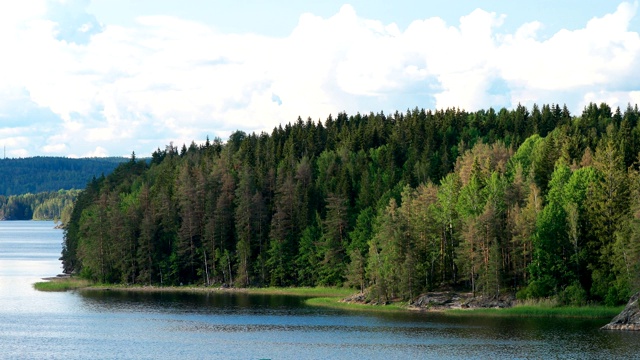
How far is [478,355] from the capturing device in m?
82.6

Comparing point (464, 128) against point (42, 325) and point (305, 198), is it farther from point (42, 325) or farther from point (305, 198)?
point (42, 325)

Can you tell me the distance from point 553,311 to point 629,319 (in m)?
14.0

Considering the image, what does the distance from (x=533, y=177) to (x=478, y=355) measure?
50.8m

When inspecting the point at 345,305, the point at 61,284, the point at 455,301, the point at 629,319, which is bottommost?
the point at 345,305

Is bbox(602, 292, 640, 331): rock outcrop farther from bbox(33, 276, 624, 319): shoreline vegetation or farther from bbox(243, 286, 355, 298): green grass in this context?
bbox(243, 286, 355, 298): green grass

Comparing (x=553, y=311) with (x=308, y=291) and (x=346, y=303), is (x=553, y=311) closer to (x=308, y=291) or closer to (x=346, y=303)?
(x=346, y=303)

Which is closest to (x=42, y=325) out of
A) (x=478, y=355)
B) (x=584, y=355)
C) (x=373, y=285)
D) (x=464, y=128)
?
(x=373, y=285)

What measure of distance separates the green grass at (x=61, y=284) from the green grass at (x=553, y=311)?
223 ft

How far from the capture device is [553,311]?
361 feet

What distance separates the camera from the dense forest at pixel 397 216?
11538 centimetres

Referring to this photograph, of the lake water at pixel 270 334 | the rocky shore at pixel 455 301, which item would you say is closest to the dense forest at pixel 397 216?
the rocky shore at pixel 455 301

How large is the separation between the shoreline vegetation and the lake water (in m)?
4.16

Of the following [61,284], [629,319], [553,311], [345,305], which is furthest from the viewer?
[61,284]

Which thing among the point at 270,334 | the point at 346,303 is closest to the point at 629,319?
the point at 270,334
